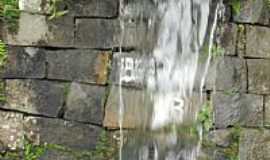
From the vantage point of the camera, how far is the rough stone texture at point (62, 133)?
4.07 meters

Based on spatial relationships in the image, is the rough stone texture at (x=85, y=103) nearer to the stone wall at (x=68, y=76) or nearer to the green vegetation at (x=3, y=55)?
the stone wall at (x=68, y=76)

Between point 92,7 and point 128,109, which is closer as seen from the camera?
point 92,7

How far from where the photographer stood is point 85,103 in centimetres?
412

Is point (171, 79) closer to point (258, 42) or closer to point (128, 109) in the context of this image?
point (128, 109)

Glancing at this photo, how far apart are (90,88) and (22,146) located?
600mm

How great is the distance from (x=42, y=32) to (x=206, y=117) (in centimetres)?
131

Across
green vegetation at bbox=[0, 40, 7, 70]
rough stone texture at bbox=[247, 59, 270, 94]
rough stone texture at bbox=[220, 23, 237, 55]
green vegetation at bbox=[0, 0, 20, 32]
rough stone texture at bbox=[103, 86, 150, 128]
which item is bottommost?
rough stone texture at bbox=[103, 86, 150, 128]

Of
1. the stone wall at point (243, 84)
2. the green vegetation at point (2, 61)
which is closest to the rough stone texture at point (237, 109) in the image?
the stone wall at point (243, 84)

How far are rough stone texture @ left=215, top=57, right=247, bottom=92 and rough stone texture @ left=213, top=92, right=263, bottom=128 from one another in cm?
6

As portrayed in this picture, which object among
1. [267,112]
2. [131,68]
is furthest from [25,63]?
[267,112]

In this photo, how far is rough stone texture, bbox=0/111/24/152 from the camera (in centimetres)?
404

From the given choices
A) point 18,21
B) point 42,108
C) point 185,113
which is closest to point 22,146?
point 42,108

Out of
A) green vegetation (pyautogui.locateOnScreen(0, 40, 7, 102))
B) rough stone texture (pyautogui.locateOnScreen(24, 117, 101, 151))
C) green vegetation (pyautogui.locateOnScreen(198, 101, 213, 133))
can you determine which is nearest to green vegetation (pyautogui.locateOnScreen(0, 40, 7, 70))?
green vegetation (pyautogui.locateOnScreen(0, 40, 7, 102))

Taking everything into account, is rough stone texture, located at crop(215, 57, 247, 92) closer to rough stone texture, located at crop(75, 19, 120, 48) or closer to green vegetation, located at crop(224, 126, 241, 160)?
green vegetation, located at crop(224, 126, 241, 160)
